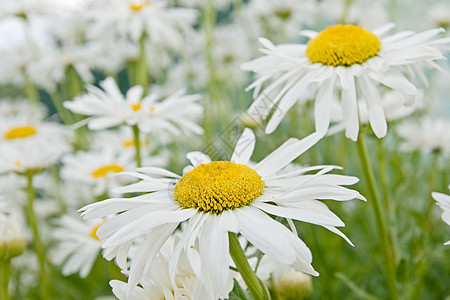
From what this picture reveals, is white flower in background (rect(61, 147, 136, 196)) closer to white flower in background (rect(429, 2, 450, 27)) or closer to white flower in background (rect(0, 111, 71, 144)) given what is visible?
white flower in background (rect(0, 111, 71, 144))

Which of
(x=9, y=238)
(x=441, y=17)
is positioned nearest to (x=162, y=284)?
(x=9, y=238)

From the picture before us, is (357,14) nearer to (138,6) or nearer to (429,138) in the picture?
(429,138)

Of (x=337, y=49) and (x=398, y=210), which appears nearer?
(x=337, y=49)

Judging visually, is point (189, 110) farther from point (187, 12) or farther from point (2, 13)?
point (2, 13)

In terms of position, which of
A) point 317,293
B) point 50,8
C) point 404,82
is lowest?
point 317,293

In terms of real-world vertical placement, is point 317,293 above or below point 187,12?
below

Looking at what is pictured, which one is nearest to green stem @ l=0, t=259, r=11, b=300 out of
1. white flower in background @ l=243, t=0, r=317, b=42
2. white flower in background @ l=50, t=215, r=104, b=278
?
white flower in background @ l=50, t=215, r=104, b=278

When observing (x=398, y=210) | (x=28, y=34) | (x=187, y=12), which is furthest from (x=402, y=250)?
(x=28, y=34)

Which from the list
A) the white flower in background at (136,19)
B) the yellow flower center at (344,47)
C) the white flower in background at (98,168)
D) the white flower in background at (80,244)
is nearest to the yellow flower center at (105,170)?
the white flower in background at (98,168)
